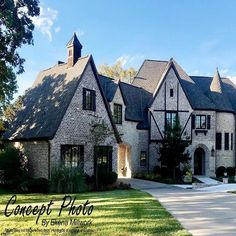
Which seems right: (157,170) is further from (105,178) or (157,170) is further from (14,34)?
(14,34)

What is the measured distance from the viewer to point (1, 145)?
2608cm

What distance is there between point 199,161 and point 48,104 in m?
17.9

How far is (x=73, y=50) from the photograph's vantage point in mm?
25094

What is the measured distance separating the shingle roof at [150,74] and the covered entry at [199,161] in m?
7.52

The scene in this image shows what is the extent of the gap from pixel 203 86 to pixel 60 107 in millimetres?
20562

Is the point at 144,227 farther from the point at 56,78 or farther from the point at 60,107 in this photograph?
the point at 56,78

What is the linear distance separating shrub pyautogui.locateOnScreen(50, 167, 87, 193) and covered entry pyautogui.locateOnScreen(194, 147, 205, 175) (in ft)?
61.0

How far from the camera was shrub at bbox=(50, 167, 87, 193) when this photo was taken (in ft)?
61.8

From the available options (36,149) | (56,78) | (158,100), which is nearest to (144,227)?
(36,149)

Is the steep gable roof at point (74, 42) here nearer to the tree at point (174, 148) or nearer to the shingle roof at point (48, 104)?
the shingle roof at point (48, 104)

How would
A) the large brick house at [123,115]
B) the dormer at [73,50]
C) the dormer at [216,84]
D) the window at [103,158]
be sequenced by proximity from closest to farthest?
the large brick house at [123,115], the window at [103,158], the dormer at [73,50], the dormer at [216,84]

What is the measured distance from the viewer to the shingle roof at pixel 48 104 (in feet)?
72.3

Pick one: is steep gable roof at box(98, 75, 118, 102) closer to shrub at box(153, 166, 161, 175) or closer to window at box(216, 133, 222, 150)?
shrub at box(153, 166, 161, 175)

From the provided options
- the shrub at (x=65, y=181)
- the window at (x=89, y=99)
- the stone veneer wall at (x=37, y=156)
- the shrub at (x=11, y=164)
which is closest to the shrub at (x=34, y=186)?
the shrub at (x=65, y=181)
